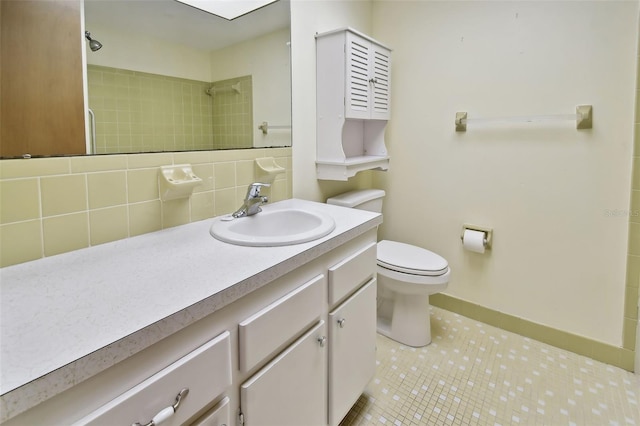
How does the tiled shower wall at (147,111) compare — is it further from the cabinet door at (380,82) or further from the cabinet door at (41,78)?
the cabinet door at (380,82)

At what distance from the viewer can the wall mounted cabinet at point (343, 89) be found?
5.73ft

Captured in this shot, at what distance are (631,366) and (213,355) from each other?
2.00 m

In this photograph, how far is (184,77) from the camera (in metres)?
1.28

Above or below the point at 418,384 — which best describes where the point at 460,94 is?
above

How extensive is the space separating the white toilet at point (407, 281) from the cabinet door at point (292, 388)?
81cm

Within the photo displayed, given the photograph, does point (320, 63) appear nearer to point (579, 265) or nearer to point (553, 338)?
point (579, 265)

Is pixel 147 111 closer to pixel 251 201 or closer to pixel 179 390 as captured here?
pixel 251 201

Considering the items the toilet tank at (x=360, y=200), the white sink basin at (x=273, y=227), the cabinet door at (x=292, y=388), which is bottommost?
the cabinet door at (x=292, y=388)

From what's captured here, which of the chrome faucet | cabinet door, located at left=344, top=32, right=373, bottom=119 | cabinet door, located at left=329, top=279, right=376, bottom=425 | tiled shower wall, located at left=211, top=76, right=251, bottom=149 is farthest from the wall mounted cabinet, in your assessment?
cabinet door, located at left=329, top=279, right=376, bottom=425

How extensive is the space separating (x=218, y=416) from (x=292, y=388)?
278 mm

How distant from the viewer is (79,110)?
100 centimetres

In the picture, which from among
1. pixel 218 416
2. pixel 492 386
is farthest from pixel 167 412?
pixel 492 386

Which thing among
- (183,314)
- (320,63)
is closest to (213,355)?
(183,314)

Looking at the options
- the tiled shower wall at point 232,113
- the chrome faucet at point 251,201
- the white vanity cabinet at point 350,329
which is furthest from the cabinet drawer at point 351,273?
the tiled shower wall at point 232,113
